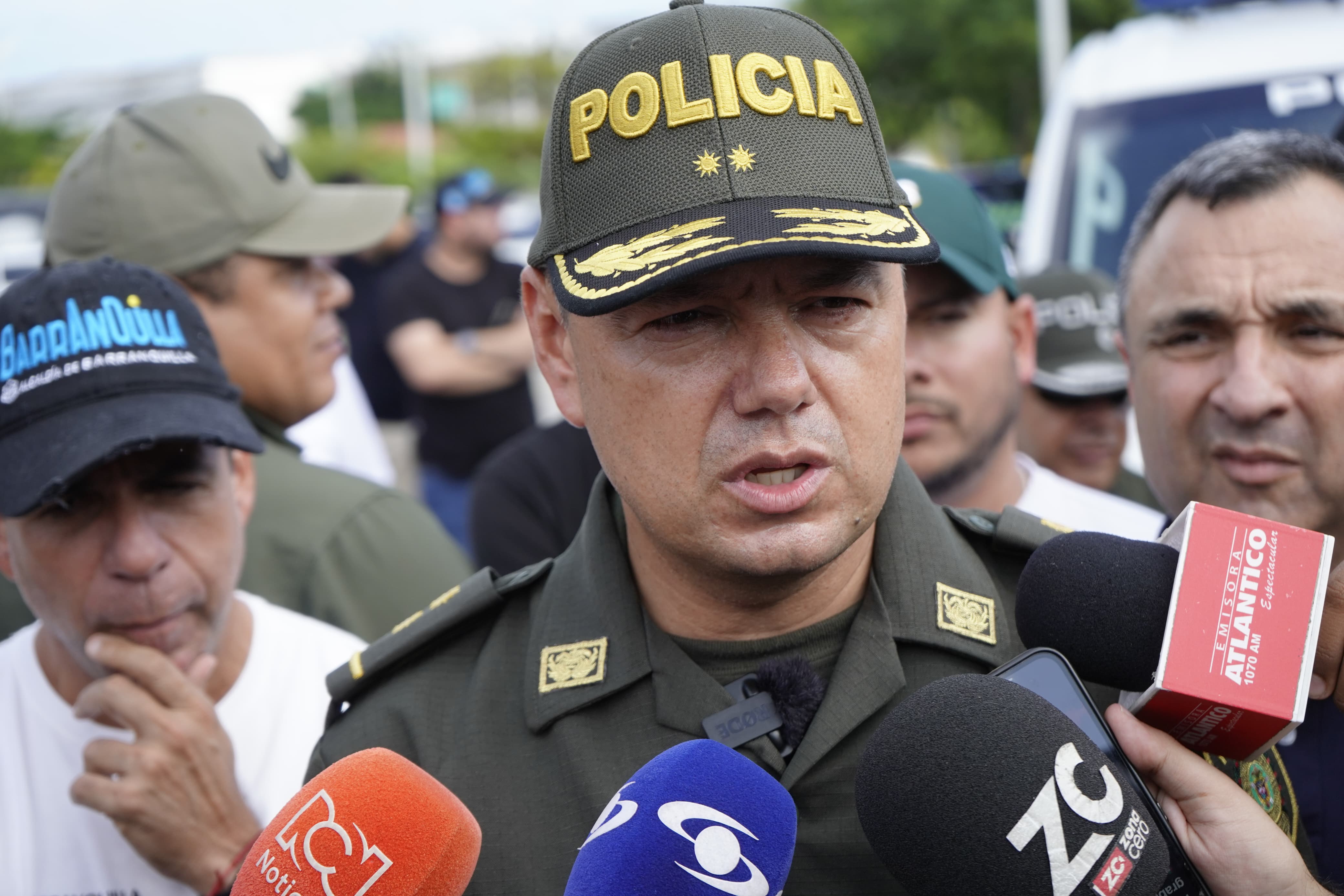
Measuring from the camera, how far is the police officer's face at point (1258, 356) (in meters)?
2.26

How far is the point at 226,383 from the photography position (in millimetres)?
2592

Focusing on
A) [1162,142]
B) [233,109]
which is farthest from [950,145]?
[233,109]

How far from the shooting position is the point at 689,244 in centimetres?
169

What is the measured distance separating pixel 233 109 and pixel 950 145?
92.5ft

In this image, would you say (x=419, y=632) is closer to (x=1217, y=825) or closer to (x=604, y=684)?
(x=604, y=684)

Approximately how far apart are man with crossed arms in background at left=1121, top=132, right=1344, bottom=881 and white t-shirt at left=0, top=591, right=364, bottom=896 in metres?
1.63

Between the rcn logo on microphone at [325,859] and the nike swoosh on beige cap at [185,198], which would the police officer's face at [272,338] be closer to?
the nike swoosh on beige cap at [185,198]

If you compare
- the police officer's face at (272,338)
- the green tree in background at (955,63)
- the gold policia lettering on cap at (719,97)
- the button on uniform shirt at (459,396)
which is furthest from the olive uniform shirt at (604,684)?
the green tree in background at (955,63)

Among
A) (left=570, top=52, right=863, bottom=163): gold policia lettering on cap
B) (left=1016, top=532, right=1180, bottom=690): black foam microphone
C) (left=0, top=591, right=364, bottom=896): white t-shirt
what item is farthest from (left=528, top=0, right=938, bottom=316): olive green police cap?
(left=0, top=591, right=364, bottom=896): white t-shirt

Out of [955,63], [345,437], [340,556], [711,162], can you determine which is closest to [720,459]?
[711,162]

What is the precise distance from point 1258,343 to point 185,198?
8.42 feet

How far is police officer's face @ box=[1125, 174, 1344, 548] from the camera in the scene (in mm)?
2256

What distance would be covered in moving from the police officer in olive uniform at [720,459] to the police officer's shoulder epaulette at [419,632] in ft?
0.03

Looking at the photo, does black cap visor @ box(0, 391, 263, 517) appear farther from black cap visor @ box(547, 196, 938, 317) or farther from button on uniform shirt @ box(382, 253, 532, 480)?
button on uniform shirt @ box(382, 253, 532, 480)
